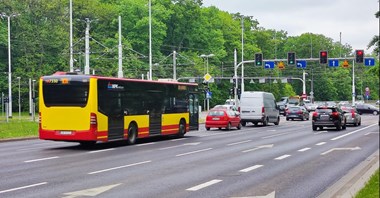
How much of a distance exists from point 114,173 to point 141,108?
37.1ft

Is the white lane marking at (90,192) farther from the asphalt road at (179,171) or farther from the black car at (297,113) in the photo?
the black car at (297,113)

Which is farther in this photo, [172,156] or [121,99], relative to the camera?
[121,99]

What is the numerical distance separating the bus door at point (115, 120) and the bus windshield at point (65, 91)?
130 centimetres

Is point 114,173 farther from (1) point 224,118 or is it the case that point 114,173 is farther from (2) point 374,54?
(1) point 224,118

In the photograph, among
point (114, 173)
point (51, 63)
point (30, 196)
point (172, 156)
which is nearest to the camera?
point (30, 196)

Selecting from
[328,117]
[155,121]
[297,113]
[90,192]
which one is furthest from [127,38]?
[90,192]

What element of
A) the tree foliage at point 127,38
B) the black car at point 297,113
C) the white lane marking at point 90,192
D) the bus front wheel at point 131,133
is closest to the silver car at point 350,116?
the black car at point 297,113

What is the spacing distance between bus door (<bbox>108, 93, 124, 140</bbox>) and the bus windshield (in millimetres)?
1296

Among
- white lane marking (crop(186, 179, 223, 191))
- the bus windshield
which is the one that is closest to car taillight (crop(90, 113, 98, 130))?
the bus windshield

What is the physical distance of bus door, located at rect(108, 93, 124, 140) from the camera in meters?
23.3

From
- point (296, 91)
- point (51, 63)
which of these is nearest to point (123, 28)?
point (51, 63)

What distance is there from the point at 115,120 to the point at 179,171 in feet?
29.2

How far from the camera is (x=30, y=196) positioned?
35.7ft

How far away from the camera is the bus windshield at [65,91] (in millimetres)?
22500
